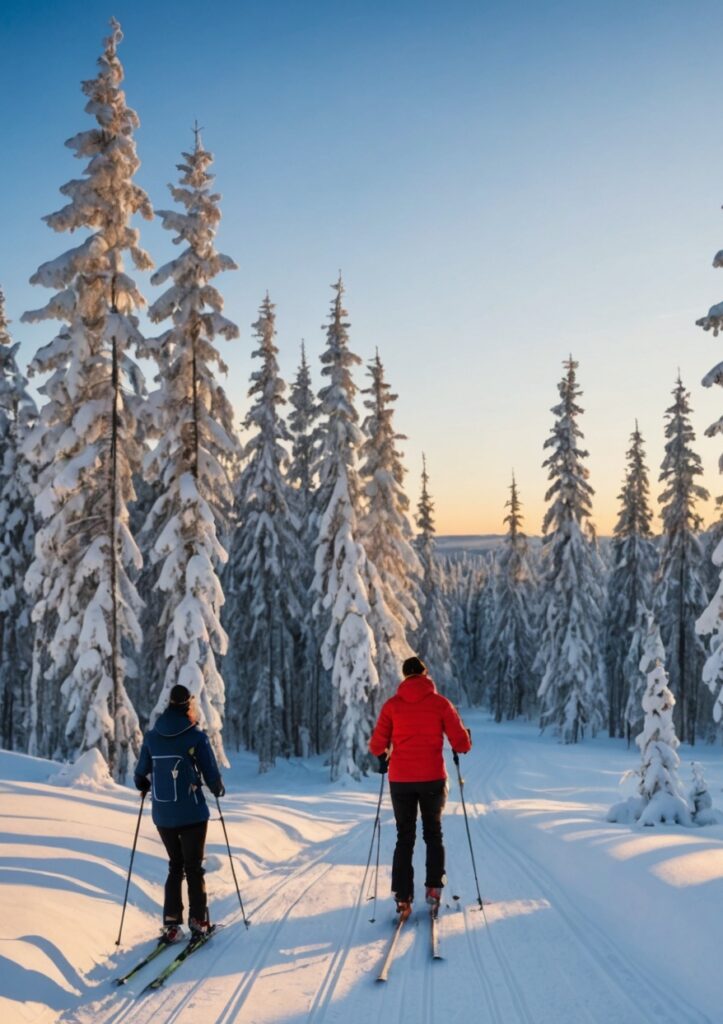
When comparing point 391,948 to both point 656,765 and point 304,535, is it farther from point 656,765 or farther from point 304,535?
point 304,535

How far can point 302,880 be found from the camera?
390 inches

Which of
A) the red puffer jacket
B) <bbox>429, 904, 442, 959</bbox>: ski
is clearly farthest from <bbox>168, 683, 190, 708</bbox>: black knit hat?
<bbox>429, 904, 442, 959</bbox>: ski

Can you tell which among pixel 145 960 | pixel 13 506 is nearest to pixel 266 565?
pixel 13 506

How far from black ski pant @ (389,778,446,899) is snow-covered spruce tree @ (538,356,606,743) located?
1368 inches

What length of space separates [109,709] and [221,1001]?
13.9 m

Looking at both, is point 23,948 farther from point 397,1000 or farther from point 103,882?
point 397,1000

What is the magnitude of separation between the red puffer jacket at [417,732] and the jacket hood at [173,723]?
198cm

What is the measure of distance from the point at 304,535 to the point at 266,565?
17.8ft

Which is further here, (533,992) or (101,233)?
(101,233)

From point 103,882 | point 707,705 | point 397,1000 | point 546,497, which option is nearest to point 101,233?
point 103,882

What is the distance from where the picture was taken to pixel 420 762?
810 cm

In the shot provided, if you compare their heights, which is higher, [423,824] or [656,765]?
[423,824]

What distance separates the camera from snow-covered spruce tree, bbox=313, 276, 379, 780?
27219mm

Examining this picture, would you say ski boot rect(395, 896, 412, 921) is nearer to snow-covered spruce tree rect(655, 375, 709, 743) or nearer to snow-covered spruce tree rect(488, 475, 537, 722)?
snow-covered spruce tree rect(655, 375, 709, 743)
